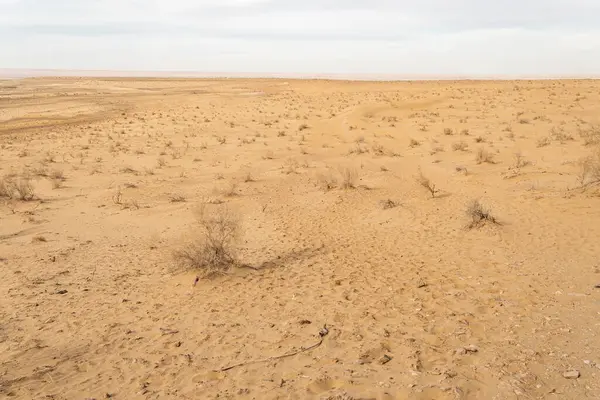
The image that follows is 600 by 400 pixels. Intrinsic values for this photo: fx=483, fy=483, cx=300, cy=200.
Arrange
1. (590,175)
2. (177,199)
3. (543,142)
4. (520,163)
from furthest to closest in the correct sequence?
(543,142), (520,163), (177,199), (590,175)

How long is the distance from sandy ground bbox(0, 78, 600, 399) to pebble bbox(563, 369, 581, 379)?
1 centimetres

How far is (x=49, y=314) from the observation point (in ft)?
21.2

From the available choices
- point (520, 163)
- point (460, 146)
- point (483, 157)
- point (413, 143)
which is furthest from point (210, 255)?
point (413, 143)

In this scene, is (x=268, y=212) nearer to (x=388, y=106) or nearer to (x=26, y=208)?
(x=26, y=208)

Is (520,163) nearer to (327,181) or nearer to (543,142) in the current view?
(543,142)

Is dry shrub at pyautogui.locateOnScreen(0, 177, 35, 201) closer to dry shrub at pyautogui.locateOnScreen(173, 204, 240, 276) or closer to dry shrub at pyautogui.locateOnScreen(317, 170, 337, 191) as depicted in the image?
dry shrub at pyautogui.locateOnScreen(173, 204, 240, 276)

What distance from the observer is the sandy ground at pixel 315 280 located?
15.5 ft

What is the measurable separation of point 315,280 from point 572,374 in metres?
3.58

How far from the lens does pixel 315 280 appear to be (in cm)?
718

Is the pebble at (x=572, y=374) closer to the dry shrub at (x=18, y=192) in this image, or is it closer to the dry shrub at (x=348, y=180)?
the dry shrub at (x=348, y=180)

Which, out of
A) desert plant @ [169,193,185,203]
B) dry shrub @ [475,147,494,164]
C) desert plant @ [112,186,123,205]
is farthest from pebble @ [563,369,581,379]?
dry shrub @ [475,147,494,164]

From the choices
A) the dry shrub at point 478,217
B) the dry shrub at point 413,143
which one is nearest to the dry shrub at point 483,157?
the dry shrub at point 413,143

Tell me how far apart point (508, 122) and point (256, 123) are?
14.0 m

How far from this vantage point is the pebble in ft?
14.5
